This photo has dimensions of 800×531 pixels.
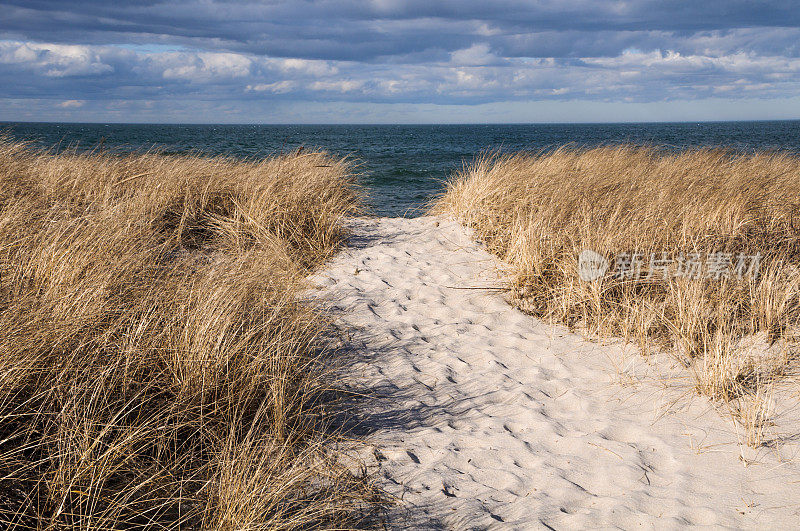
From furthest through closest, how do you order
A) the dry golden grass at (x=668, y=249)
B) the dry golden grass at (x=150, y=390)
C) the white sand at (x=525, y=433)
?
1. the dry golden grass at (x=668, y=249)
2. the white sand at (x=525, y=433)
3. the dry golden grass at (x=150, y=390)

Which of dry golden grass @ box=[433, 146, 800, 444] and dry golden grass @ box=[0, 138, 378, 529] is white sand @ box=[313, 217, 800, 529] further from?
dry golden grass @ box=[0, 138, 378, 529]

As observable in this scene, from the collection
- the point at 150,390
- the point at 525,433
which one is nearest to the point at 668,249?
the point at 525,433

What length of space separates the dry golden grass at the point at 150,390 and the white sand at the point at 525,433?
0.39m

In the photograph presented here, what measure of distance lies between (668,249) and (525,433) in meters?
2.56

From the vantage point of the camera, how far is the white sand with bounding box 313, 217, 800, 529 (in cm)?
236

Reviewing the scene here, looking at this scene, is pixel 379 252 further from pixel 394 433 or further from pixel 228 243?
pixel 394 433

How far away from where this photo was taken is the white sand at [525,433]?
2.36 m

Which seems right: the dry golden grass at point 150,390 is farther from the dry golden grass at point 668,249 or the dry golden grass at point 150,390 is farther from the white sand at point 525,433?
the dry golden grass at point 668,249

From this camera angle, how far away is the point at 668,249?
15.2 feet

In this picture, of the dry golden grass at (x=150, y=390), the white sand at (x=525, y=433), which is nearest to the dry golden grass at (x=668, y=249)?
the white sand at (x=525, y=433)

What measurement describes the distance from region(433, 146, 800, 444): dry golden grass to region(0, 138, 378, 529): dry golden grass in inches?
84.3

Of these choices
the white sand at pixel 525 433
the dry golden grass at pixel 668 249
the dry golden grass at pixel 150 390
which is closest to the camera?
the dry golden grass at pixel 150 390

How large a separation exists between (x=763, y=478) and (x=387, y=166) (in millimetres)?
15773

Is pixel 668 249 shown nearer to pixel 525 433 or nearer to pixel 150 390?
pixel 525 433
